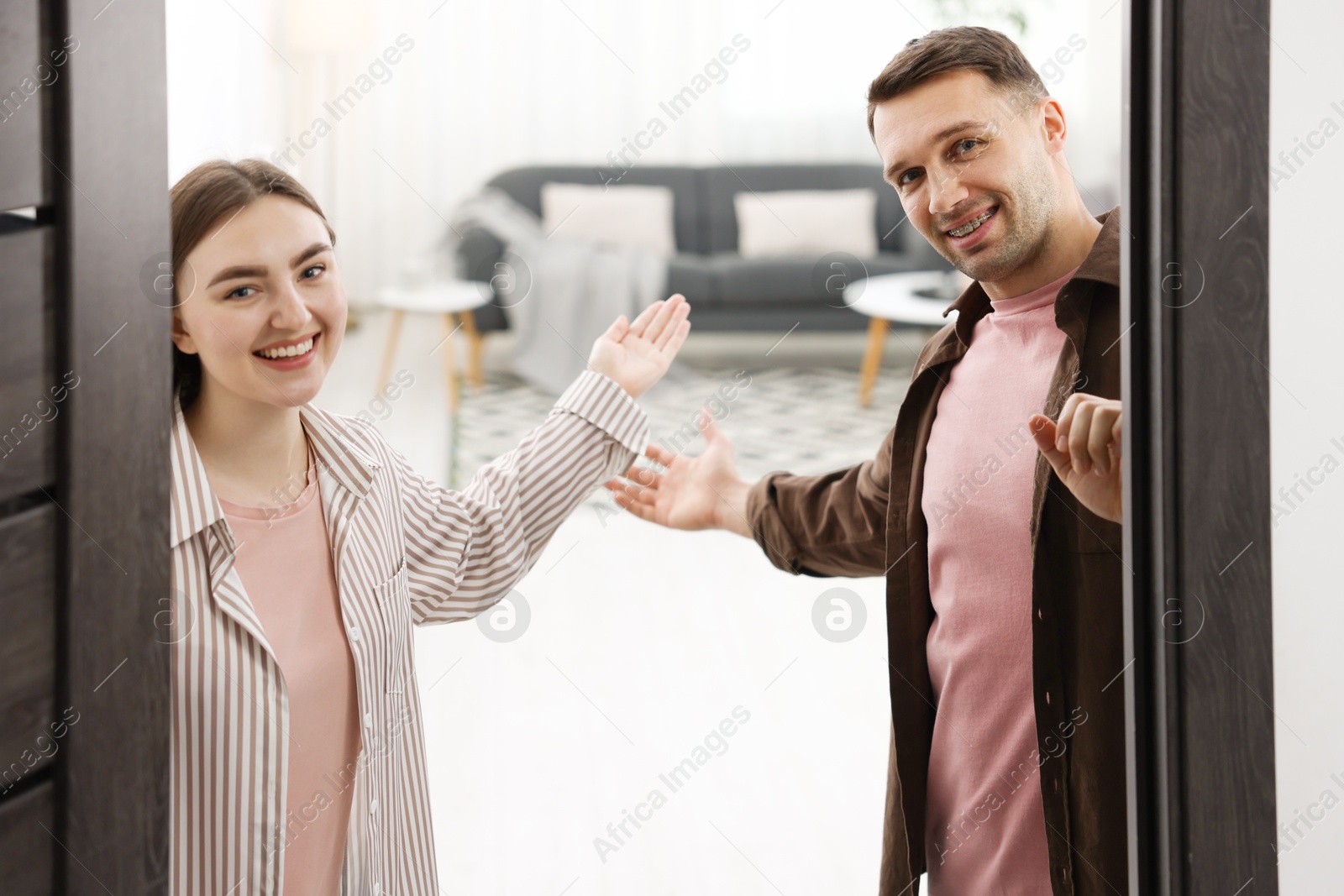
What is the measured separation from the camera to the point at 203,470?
656mm

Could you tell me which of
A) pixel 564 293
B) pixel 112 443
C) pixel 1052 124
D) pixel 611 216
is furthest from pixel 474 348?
pixel 112 443

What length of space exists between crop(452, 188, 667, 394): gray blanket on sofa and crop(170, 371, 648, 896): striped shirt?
3.06 meters

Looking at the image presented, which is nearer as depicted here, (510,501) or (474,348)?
(510,501)

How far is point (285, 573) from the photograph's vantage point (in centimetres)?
71

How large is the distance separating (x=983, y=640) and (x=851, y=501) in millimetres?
192

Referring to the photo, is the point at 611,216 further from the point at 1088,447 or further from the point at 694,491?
the point at 1088,447

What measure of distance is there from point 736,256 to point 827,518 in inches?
131

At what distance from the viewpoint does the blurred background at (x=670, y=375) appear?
1657mm

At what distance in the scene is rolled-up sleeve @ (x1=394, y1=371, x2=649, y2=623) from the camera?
816 mm

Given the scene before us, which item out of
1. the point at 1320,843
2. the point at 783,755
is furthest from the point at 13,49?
the point at 783,755

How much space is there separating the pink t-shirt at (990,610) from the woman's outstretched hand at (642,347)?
23cm

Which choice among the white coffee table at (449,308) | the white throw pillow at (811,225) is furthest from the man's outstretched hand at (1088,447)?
the white throw pillow at (811,225)

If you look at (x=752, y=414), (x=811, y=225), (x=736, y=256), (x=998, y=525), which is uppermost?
(x=811, y=225)

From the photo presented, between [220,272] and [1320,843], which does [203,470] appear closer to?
[220,272]
